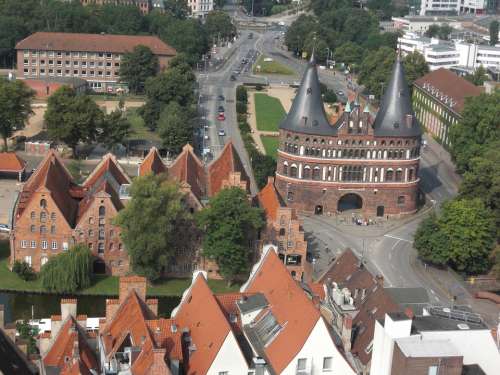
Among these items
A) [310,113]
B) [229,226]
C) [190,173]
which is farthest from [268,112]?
[229,226]

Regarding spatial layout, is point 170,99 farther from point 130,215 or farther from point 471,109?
point 130,215

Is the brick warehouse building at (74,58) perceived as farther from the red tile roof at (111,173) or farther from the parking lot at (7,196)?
the red tile roof at (111,173)

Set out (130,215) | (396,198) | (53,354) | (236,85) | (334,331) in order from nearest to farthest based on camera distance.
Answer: (53,354), (334,331), (130,215), (396,198), (236,85)

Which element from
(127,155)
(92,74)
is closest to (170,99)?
(127,155)

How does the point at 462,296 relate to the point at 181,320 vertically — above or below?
below

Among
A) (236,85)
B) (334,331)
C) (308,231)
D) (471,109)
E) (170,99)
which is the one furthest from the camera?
(236,85)

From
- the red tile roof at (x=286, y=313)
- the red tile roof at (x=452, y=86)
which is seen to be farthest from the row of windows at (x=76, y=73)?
the red tile roof at (x=286, y=313)

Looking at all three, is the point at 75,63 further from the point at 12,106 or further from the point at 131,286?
the point at 131,286

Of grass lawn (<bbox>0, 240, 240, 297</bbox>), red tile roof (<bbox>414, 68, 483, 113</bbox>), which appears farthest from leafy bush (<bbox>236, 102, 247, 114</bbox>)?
grass lawn (<bbox>0, 240, 240, 297</bbox>)
